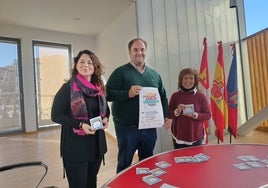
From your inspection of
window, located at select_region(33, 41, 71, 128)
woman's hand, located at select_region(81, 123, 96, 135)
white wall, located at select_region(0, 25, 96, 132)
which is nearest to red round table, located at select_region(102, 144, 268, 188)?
woman's hand, located at select_region(81, 123, 96, 135)

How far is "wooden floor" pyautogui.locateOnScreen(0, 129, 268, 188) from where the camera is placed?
2.93 metres

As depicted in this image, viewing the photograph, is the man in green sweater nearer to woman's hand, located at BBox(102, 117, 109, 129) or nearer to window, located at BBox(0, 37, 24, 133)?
woman's hand, located at BBox(102, 117, 109, 129)

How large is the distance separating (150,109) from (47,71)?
538cm

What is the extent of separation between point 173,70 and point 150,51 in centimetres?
60

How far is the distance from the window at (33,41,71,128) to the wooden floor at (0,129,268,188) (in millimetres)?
594

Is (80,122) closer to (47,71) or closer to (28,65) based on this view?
(28,65)

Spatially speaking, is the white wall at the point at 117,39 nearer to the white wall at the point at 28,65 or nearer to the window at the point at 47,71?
the window at the point at 47,71

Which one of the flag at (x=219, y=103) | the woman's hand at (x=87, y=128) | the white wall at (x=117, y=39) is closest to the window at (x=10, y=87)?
the white wall at (x=117, y=39)

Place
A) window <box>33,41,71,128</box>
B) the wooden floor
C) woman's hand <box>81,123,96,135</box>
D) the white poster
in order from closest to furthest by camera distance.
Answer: woman's hand <box>81,123,96,135</box> < the white poster < the wooden floor < window <box>33,41,71,128</box>

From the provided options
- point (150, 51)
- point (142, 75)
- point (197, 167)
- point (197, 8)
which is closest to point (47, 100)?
point (150, 51)

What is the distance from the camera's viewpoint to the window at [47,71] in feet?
20.9

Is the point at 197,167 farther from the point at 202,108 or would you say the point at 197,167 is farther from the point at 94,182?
the point at 202,108

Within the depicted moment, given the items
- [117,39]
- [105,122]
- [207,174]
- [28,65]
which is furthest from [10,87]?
[207,174]

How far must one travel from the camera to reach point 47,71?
6.61m
